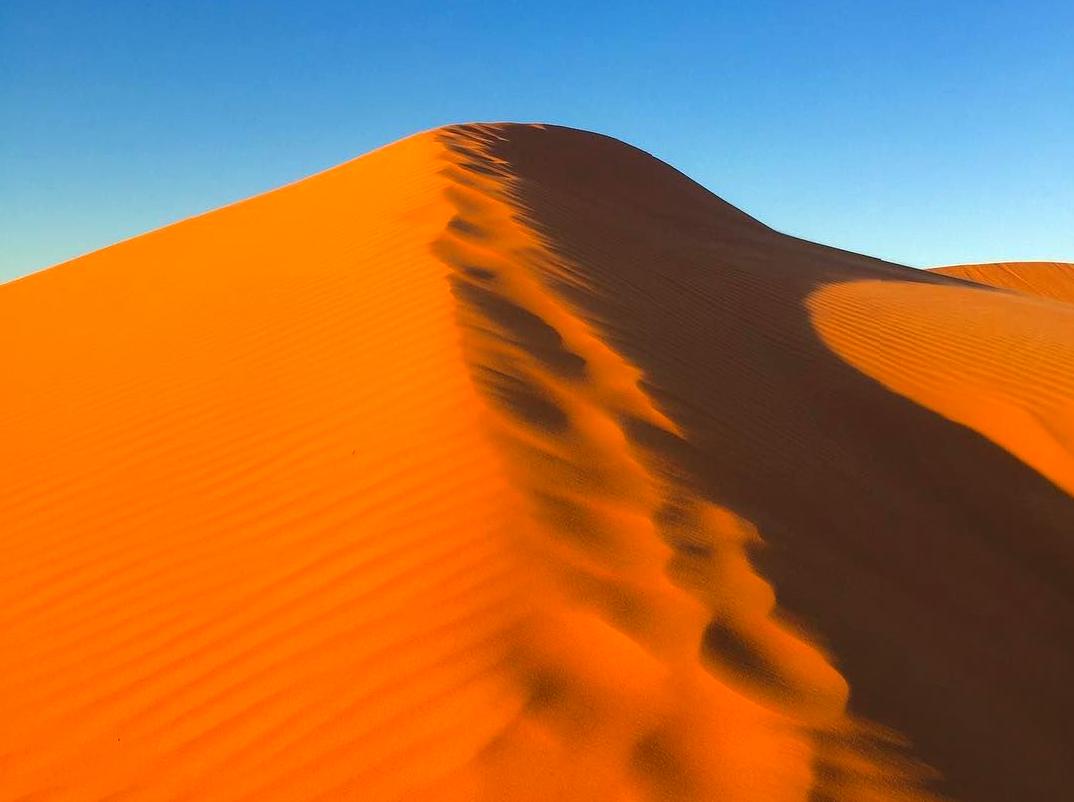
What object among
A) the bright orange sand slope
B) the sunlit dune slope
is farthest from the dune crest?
the sunlit dune slope

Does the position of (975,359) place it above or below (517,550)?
above

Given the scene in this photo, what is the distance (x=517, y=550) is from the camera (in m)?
2.88

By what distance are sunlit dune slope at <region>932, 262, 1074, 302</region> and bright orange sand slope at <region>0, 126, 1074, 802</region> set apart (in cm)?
3339

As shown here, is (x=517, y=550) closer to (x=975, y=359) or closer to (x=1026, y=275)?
(x=975, y=359)

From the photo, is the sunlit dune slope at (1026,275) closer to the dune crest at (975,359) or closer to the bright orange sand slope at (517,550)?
the dune crest at (975,359)

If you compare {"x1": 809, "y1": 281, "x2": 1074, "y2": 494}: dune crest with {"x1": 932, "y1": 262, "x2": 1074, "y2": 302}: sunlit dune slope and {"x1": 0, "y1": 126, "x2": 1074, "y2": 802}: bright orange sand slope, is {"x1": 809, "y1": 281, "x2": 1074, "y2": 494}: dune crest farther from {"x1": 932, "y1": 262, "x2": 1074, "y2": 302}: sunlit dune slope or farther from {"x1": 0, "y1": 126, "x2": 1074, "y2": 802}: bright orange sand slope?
{"x1": 932, "y1": 262, "x2": 1074, "y2": 302}: sunlit dune slope

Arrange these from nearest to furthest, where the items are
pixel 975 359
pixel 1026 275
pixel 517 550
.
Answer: pixel 517 550 < pixel 975 359 < pixel 1026 275

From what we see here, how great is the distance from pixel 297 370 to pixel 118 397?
4.06 ft

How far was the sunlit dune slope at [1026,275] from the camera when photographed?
3672cm

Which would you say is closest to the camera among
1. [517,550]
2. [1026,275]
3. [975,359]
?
[517,550]

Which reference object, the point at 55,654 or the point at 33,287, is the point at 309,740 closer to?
the point at 55,654

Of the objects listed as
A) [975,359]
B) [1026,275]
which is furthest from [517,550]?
[1026,275]

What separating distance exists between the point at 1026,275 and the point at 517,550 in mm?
40792

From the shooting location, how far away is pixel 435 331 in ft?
15.5
